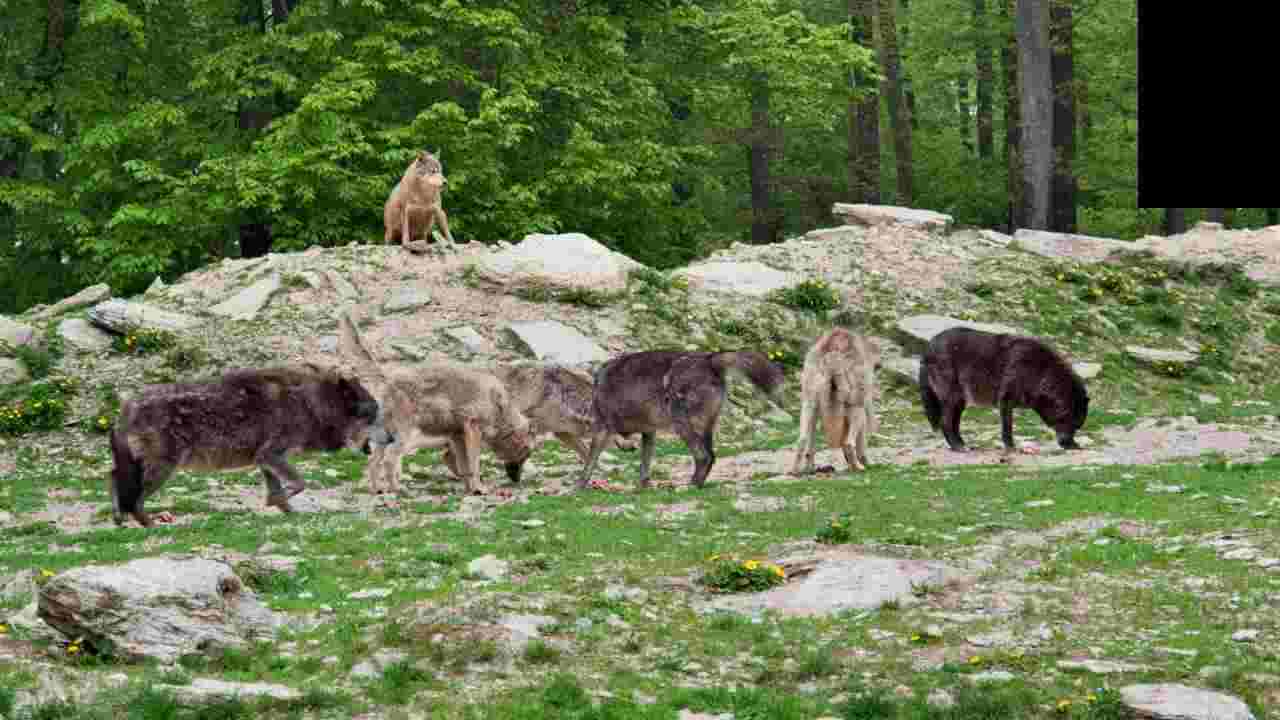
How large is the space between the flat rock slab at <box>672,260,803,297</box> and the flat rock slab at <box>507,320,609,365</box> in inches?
141

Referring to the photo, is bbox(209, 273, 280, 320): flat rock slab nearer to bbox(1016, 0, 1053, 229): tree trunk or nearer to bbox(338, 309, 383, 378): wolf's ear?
→ bbox(338, 309, 383, 378): wolf's ear

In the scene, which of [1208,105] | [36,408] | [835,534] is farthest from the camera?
[36,408]

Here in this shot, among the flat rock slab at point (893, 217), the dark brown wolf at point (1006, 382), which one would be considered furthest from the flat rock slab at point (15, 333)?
the flat rock slab at point (893, 217)

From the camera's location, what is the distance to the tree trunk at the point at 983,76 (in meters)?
42.8

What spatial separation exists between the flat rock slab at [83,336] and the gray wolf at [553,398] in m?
7.38

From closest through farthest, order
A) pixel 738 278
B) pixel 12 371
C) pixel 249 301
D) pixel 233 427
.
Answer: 1. pixel 233 427
2. pixel 12 371
3. pixel 249 301
4. pixel 738 278

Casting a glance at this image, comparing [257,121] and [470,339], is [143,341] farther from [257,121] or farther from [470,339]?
[257,121]

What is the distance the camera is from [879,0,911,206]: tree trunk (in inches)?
1694

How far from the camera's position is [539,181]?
109 feet

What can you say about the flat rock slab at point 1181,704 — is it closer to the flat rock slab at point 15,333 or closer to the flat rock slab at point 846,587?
the flat rock slab at point 846,587

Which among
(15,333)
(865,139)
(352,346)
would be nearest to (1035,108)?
(865,139)

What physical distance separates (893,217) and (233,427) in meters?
19.5

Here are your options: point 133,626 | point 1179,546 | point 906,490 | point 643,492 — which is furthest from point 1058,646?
point 643,492

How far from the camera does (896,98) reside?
144ft
